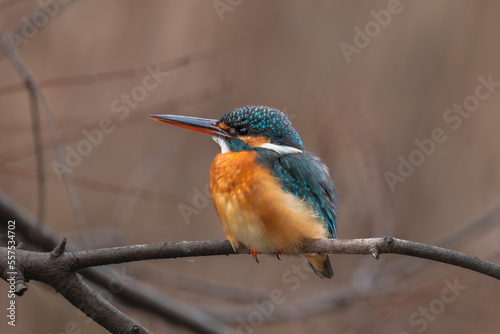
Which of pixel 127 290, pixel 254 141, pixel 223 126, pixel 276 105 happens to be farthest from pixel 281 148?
pixel 276 105

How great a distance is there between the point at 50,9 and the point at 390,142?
2.26 metres

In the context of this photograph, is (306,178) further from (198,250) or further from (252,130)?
(198,250)

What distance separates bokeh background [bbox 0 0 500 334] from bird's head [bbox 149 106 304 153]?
43.7 inches

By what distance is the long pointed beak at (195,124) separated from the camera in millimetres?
2229

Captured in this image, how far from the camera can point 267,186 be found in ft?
6.81

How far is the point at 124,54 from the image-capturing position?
12.2 feet

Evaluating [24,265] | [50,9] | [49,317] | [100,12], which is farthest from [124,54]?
[24,265]

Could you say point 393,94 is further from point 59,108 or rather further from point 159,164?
point 59,108

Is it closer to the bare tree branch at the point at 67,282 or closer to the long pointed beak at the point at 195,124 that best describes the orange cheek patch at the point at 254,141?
the long pointed beak at the point at 195,124

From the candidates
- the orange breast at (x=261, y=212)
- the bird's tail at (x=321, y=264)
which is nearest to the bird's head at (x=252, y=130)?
the orange breast at (x=261, y=212)

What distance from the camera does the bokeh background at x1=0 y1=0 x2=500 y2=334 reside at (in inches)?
142

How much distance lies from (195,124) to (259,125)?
26 centimetres

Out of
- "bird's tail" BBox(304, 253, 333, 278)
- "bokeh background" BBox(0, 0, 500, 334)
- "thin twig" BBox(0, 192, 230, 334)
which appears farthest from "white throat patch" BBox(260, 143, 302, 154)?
"bokeh background" BBox(0, 0, 500, 334)

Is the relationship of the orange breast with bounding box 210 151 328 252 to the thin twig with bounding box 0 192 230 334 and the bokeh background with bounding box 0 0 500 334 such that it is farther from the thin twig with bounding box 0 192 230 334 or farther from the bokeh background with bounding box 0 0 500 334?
the bokeh background with bounding box 0 0 500 334
